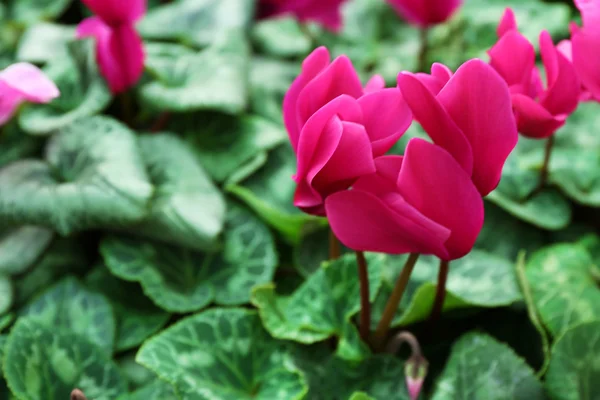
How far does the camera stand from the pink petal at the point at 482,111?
0.42 meters

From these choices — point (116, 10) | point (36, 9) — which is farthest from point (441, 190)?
point (36, 9)

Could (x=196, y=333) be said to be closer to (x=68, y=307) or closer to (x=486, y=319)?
(x=68, y=307)

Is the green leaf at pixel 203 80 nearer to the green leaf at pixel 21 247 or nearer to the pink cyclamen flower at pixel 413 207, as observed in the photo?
the green leaf at pixel 21 247

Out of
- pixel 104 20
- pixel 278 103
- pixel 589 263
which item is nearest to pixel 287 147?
pixel 278 103

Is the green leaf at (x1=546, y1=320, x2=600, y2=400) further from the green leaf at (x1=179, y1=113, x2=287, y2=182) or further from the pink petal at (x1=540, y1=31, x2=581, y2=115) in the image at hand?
the green leaf at (x1=179, y1=113, x2=287, y2=182)

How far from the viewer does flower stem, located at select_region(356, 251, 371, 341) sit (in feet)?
1.83

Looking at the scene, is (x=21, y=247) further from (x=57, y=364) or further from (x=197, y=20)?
(x=197, y=20)

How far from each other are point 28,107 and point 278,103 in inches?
14.9

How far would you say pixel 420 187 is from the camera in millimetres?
440

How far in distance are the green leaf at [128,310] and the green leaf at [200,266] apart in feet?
0.12

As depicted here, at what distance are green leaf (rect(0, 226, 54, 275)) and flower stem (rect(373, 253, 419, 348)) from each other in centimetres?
42

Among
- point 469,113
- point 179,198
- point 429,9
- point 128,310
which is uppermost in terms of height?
point 469,113

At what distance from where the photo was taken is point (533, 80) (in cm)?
55

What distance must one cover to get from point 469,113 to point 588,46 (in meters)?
0.15
